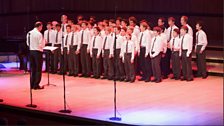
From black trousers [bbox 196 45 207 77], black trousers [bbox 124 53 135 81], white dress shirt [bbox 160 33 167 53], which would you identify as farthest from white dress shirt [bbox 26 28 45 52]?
black trousers [bbox 196 45 207 77]

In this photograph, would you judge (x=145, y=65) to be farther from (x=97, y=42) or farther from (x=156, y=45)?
(x=97, y=42)

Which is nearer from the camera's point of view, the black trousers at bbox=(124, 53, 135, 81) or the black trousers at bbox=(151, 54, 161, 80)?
the black trousers at bbox=(151, 54, 161, 80)

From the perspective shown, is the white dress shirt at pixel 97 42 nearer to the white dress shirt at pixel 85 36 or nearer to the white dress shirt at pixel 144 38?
the white dress shirt at pixel 85 36

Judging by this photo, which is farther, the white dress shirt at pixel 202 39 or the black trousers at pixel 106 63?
the black trousers at pixel 106 63

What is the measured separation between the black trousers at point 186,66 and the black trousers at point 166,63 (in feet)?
2.27

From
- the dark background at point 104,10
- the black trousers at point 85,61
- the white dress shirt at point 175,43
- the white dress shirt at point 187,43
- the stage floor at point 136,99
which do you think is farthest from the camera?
the dark background at point 104,10

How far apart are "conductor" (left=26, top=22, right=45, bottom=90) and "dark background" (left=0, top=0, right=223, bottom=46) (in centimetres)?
683

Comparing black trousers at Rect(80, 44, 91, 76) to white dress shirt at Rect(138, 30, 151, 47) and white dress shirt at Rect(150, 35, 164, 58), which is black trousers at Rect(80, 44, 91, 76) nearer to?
white dress shirt at Rect(138, 30, 151, 47)

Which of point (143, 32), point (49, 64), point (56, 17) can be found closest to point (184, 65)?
point (143, 32)

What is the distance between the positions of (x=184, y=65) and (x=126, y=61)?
169 cm

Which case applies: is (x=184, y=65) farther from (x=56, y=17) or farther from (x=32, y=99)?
(x=56, y=17)

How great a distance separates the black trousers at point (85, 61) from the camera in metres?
15.8

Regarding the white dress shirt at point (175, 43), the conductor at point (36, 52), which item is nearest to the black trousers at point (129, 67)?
the white dress shirt at point (175, 43)

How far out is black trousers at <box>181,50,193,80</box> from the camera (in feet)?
48.0
